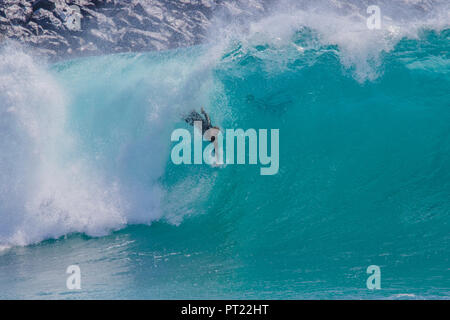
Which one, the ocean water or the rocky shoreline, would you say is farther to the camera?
the rocky shoreline

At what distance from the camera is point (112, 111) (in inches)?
443

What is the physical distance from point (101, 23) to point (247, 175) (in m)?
14.5

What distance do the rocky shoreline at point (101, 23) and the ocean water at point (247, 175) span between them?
704cm

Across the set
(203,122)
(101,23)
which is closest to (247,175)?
(203,122)

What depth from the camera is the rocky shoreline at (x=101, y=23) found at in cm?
1894

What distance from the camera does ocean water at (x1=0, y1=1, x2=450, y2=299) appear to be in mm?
6195

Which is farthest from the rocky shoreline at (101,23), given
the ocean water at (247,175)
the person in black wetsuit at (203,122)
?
the person in black wetsuit at (203,122)

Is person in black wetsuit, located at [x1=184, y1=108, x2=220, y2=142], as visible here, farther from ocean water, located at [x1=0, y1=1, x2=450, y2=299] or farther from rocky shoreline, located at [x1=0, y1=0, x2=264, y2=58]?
rocky shoreline, located at [x1=0, y1=0, x2=264, y2=58]

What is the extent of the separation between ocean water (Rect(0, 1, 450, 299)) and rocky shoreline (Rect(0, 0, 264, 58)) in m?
7.04

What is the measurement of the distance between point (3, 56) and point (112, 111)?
4.01 m

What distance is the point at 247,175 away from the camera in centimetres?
908

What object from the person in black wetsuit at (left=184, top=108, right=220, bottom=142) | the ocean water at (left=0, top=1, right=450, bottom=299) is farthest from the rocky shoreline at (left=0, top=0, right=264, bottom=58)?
the person in black wetsuit at (left=184, top=108, right=220, bottom=142)

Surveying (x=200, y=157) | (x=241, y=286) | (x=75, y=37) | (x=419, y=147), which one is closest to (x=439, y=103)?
(x=419, y=147)

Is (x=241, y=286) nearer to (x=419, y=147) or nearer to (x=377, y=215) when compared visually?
(x=377, y=215)
